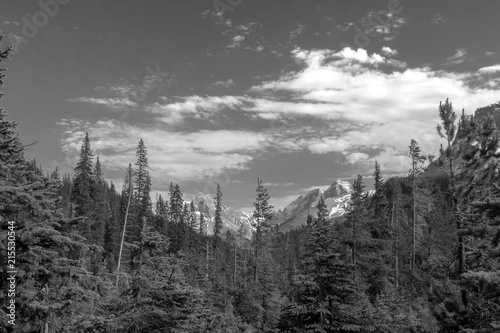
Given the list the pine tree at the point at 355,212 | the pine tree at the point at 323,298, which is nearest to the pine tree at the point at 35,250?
the pine tree at the point at 323,298

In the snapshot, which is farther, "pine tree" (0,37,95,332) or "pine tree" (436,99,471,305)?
"pine tree" (436,99,471,305)

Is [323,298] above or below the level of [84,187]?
below

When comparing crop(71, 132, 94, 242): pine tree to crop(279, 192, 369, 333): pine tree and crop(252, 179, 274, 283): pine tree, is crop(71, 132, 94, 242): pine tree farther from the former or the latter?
crop(279, 192, 369, 333): pine tree

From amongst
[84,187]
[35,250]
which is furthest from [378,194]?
[35,250]

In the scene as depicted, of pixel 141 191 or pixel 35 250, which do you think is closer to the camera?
pixel 35 250

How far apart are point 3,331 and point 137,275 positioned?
18.4 feet

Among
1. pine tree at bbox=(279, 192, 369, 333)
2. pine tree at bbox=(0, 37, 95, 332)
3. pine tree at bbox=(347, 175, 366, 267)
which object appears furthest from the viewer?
pine tree at bbox=(347, 175, 366, 267)

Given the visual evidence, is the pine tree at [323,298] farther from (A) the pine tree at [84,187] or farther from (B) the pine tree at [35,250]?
(A) the pine tree at [84,187]

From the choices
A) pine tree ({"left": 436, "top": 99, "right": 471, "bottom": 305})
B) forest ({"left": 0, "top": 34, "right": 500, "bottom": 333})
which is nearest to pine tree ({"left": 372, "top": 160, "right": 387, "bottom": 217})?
forest ({"left": 0, "top": 34, "right": 500, "bottom": 333})

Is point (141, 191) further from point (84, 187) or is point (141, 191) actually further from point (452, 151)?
point (452, 151)

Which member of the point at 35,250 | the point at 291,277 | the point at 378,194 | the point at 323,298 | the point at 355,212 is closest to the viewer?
the point at 35,250

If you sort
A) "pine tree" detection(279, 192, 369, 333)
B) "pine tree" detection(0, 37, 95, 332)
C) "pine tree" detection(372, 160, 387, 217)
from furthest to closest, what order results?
"pine tree" detection(372, 160, 387, 217) → "pine tree" detection(279, 192, 369, 333) → "pine tree" detection(0, 37, 95, 332)

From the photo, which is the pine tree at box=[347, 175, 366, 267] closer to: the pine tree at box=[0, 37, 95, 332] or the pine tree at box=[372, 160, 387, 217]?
the pine tree at box=[372, 160, 387, 217]

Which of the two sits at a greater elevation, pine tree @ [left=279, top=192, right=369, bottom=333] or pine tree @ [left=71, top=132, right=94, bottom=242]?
pine tree @ [left=71, top=132, right=94, bottom=242]
